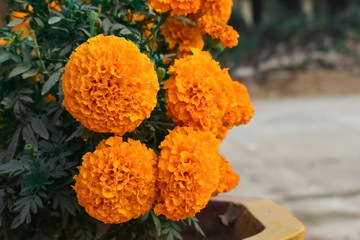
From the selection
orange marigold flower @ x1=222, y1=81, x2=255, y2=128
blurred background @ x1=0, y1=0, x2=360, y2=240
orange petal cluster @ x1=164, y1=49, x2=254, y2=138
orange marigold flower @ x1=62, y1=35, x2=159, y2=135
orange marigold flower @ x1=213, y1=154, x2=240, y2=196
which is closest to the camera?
orange marigold flower @ x1=62, y1=35, x2=159, y2=135

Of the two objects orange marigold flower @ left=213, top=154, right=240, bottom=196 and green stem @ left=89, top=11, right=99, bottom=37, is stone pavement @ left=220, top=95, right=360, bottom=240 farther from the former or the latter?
green stem @ left=89, top=11, right=99, bottom=37

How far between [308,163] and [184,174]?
3823mm

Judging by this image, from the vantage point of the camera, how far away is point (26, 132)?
148cm

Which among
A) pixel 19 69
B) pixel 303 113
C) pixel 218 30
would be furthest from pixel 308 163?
pixel 19 69

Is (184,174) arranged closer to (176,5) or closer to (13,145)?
(176,5)

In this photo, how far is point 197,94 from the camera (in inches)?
51.5

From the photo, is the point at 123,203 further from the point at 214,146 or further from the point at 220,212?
the point at 220,212

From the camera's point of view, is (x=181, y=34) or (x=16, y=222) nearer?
(x=16, y=222)

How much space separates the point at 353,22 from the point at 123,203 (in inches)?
452

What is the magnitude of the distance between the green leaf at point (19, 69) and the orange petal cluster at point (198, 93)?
0.43 meters

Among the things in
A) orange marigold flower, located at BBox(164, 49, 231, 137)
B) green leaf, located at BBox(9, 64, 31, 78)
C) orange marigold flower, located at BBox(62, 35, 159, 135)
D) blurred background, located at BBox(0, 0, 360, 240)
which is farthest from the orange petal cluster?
blurred background, located at BBox(0, 0, 360, 240)

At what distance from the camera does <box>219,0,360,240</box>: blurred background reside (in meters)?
3.93

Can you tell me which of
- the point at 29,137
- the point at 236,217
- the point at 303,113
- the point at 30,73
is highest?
the point at 303,113

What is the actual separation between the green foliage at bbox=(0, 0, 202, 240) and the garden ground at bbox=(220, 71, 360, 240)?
2.13 metres
